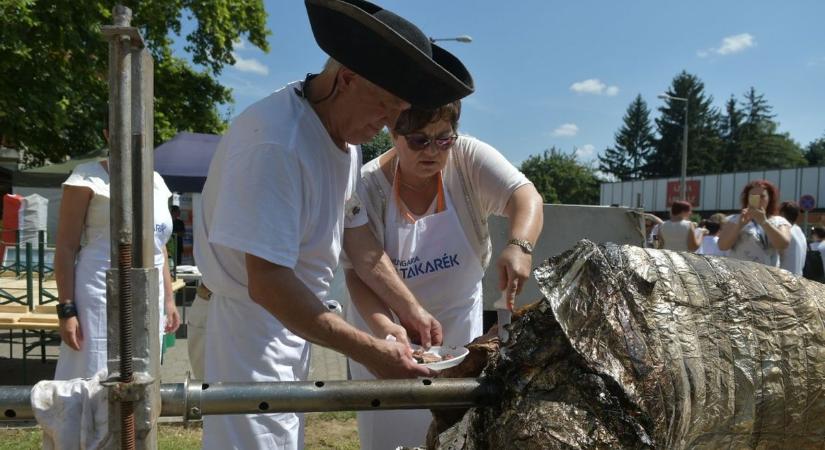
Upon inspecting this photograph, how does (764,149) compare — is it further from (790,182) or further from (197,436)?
(197,436)

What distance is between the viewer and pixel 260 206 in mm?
1565

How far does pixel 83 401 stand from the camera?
115 cm

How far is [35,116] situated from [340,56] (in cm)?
1294

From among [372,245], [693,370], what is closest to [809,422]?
[693,370]

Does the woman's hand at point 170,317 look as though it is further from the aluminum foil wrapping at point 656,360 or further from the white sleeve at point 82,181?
the aluminum foil wrapping at point 656,360

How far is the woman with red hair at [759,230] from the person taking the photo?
18.5 feet

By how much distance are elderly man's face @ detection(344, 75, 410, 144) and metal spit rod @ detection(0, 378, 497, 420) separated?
728 millimetres

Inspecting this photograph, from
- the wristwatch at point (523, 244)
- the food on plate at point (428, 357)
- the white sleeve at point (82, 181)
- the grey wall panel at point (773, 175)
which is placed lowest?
the food on plate at point (428, 357)

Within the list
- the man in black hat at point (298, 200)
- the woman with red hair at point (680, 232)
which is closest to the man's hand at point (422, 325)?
the man in black hat at point (298, 200)

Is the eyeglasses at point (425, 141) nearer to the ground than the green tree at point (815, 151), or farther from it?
nearer to the ground

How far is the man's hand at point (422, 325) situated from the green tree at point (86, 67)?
8.36m

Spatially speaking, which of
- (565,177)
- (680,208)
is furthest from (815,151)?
(680,208)

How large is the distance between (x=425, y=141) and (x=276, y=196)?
0.90 metres

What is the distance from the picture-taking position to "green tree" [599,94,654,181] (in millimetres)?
88062
